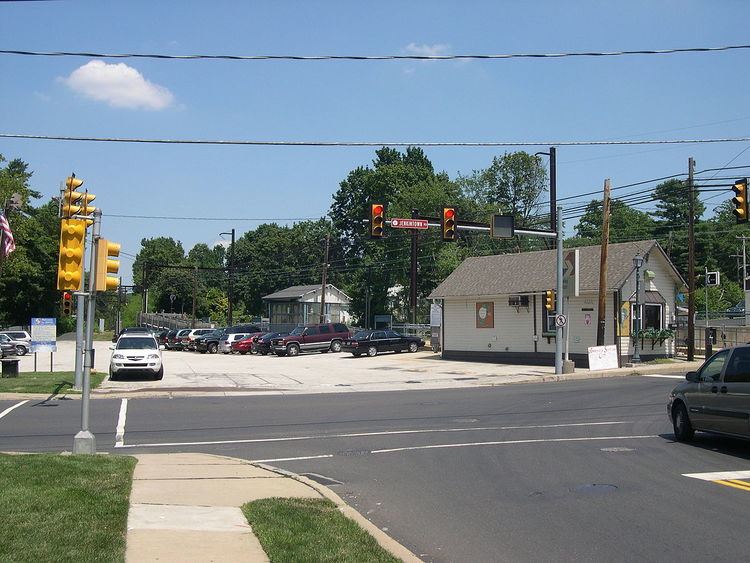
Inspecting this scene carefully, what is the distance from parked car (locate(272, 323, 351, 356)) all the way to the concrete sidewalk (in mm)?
37506

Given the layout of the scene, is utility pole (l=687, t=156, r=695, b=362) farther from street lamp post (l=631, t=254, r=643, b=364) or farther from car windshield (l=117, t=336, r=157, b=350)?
car windshield (l=117, t=336, r=157, b=350)

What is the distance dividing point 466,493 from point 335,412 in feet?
32.4

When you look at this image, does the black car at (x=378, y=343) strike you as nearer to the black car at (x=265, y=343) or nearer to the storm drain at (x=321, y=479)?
the black car at (x=265, y=343)

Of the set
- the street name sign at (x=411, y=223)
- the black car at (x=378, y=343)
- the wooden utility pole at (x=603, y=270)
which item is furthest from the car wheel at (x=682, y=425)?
the black car at (x=378, y=343)

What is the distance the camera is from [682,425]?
13445 mm

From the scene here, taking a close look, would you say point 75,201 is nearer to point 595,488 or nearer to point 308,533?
point 308,533

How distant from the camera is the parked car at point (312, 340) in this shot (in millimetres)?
49656

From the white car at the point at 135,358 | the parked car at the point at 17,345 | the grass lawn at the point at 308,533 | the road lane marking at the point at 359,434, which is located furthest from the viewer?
the parked car at the point at 17,345

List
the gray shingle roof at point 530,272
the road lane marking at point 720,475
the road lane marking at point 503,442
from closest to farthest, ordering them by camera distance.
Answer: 1. the road lane marking at point 720,475
2. the road lane marking at point 503,442
3. the gray shingle roof at point 530,272

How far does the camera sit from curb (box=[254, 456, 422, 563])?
673 centimetres

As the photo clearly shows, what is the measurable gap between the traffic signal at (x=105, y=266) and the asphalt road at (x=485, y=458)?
3.02 metres

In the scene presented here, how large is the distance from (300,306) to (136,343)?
5561 cm

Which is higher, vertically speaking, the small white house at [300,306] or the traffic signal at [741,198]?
the traffic signal at [741,198]

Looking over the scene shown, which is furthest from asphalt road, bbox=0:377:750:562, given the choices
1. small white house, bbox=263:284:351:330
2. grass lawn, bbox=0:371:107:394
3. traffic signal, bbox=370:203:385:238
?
small white house, bbox=263:284:351:330
